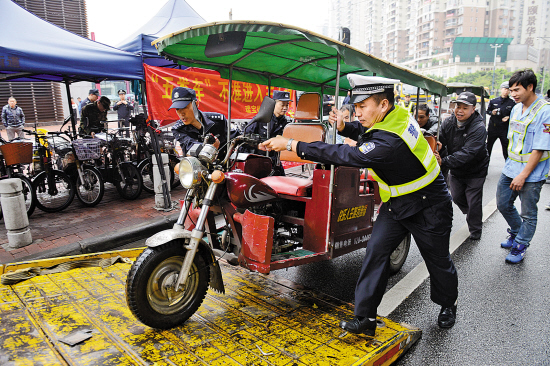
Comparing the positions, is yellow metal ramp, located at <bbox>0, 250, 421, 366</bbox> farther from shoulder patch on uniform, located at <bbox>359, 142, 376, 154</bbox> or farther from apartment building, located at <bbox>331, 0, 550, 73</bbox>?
apartment building, located at <bbox>331, 0, 550, 73</bbox>

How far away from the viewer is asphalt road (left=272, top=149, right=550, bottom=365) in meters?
2.70

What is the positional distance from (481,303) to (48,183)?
655 cm

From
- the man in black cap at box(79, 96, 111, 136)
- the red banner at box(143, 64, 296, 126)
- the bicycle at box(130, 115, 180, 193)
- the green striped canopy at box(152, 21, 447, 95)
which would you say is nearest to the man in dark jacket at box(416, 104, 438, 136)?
the green striped canopy at box(152, 21, 447, 95)

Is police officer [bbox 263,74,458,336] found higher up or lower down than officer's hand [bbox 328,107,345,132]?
lower down

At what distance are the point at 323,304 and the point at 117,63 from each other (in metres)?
5.09

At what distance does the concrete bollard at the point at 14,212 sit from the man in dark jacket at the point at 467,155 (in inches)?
215

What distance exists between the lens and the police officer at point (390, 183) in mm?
2549

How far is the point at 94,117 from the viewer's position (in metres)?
7.95

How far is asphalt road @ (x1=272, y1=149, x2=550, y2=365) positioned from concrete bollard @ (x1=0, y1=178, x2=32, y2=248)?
3.44m

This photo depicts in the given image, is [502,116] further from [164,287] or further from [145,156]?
[164,287]

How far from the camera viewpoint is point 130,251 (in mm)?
4117

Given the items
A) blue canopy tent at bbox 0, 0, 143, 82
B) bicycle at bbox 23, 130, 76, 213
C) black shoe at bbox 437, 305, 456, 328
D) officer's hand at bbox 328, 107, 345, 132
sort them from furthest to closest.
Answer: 1. bicycle at bbox 23, 130, 76, 213
2. blue canopy tent at bbox 0, 0, 143, 82
3. officer's hand at bbox 328, 107, 345, 132
4. black shoe at bbox 437, 305, 456, 328

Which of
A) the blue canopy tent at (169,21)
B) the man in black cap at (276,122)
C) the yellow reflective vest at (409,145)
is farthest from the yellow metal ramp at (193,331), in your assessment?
the blue canopy tent at (169,21)

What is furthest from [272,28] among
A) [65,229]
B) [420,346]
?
[65,229]
